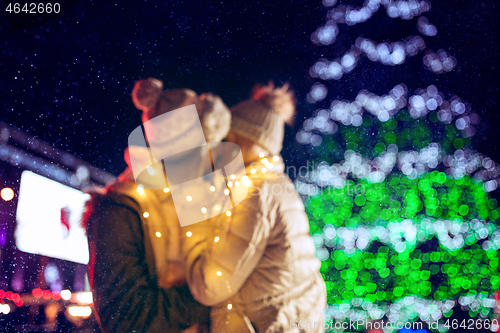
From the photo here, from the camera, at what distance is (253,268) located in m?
0.89

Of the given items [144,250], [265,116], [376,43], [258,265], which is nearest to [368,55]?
[376,43]

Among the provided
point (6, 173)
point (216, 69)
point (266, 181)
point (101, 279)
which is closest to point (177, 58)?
point (216, 69)

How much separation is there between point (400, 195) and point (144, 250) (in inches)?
38.3

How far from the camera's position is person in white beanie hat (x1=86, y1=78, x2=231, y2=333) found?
866mm

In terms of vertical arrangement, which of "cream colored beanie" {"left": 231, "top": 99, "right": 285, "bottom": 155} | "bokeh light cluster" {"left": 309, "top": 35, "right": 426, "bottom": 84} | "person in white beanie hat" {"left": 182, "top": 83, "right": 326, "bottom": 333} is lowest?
"person in white beanie hat" {"left": 182, "top": 83, "right": 326, "bottom": 333}

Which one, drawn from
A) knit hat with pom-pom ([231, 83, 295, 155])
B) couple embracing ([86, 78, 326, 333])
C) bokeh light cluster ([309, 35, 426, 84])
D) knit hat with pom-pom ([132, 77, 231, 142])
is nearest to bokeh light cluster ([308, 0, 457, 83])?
bokeh light cluster ([309, 35, 426, 84])

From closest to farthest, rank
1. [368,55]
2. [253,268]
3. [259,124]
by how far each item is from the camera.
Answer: [253,268], [259,124], [368,55]

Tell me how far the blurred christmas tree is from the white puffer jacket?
29 cm

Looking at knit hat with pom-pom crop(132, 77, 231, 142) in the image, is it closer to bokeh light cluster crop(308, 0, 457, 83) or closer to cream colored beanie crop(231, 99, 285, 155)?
cream colored beanie crop(231, 99, 285, 155)

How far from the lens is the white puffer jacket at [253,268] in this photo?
877mm

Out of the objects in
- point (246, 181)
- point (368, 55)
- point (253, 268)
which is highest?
point (368, 55)

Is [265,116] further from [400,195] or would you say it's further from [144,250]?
[400,195]

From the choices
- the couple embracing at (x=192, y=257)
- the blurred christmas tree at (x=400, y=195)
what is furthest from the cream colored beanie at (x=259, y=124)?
the blurred christmas tree at (x=400, y=195)

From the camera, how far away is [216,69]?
108 cm
